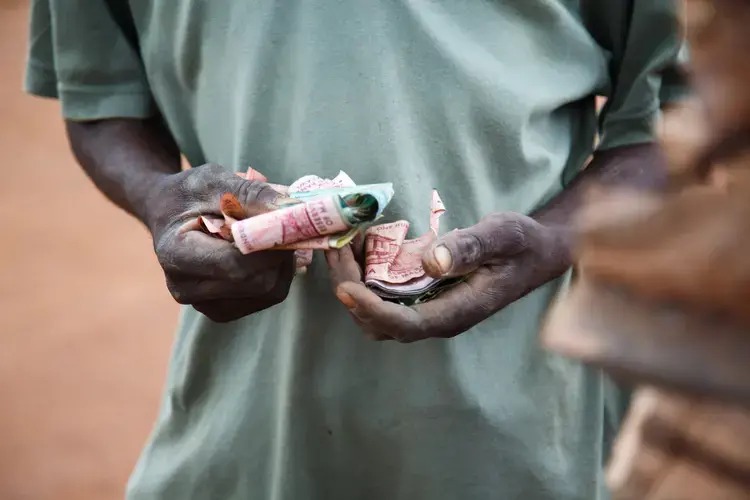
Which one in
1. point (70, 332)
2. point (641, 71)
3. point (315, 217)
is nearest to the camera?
point (315, 217)

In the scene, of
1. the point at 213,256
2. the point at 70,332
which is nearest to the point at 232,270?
the point at 213,256

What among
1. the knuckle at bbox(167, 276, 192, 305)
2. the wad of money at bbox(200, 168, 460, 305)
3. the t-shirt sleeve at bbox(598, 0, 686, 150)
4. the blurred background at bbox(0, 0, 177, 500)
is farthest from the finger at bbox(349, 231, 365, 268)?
the blurred background at bbox(0, 0, 177, 500)

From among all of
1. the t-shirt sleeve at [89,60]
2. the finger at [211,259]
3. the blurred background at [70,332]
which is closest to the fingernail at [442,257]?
the finger at [211,259]

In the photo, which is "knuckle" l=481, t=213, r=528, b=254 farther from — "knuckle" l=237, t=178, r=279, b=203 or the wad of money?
"knuckle" l=237, t=178, r=279, b=203

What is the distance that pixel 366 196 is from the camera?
54cm

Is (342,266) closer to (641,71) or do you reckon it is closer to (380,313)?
(380,313)

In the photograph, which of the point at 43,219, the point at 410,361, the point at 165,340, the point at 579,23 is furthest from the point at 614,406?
the point at 43,219

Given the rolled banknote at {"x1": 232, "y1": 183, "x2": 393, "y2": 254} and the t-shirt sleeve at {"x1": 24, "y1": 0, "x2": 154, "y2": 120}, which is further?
the t-shirt sleeve at {"x1": 24, "y1": 0, "x2": 154, "y2": 120}

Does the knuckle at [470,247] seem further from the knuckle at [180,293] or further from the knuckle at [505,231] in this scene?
the knuckle at [180,293]

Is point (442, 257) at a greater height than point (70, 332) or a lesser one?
greater

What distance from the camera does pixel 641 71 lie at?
2.30ft

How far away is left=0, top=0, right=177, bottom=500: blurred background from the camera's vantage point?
1.86 meters

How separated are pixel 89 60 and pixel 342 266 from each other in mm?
365

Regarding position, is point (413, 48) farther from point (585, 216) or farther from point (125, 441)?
point (125, 441)
